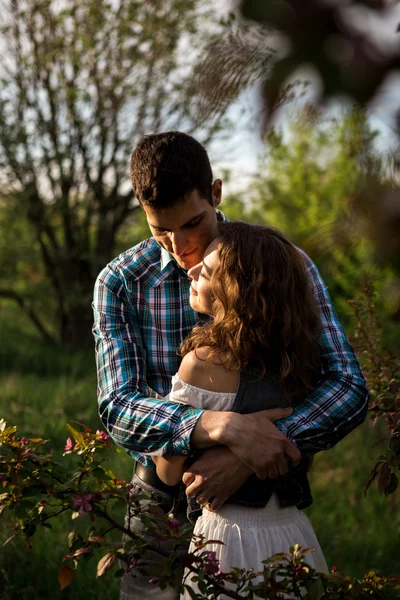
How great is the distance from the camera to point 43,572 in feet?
11.2

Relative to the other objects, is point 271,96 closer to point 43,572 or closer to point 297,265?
point 297,265

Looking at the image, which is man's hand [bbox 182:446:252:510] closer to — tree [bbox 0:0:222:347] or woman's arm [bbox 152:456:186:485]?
woman's arm [bbox 152:456:186:485]

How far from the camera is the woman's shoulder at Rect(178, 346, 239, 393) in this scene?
218 centimetres

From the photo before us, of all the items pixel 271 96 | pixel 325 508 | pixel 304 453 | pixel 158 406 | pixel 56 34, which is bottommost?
pixel 325 508

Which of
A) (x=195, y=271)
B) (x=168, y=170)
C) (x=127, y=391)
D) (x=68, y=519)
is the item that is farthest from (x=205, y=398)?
(x=68, y=519)

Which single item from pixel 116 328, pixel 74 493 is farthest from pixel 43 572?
pixel 74 493

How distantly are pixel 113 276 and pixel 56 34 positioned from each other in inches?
208

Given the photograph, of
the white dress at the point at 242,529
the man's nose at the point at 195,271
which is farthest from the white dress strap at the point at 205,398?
the man's nose at the point at 195,271

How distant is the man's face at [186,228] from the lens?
2.53 meters

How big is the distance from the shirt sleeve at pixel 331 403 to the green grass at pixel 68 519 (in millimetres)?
833

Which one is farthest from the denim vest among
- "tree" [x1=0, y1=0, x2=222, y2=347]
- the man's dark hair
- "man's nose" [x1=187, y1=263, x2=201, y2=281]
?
"tree" [x1=0, y1=0, x2=222, y2=347]

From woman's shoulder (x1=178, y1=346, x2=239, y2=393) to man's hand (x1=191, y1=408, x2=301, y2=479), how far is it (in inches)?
4.0

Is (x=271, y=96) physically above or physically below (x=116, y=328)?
above

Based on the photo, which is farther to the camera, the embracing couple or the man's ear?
the man's ear
